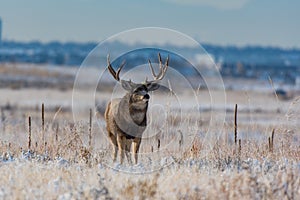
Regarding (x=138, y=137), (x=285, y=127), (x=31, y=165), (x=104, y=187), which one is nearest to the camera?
(x=104, y=187)

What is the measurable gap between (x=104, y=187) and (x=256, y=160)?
3622 millimetres

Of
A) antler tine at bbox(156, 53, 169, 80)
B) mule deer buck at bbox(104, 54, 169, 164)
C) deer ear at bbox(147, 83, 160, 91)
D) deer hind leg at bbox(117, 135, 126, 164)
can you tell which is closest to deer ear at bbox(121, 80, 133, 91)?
mule deer buck at bbox(104, 54, 169, 164)

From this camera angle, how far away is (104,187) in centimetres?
971

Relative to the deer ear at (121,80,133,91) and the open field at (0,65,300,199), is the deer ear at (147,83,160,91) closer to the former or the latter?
the deer ear at (121,80,133,91)

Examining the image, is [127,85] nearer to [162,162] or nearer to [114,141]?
[114,141]

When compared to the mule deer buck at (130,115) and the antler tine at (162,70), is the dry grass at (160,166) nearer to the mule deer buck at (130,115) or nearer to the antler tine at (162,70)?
the mule deer buck at (130,115)

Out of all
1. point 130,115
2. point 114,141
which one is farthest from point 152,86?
point 114,141

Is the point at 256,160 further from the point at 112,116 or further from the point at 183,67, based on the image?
the point at 183,67

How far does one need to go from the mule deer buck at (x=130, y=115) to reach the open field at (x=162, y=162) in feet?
1.08

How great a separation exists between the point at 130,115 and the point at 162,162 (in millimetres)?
1592

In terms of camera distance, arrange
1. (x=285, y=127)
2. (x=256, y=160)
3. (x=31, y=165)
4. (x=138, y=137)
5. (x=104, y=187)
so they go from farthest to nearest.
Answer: (x=285, y=127), (x=138, y=137), (x=256, y=160), (x=31, y=165), (x=104, y=187)

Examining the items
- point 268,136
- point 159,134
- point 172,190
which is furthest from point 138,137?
point 172,190

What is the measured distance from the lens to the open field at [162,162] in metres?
9.96

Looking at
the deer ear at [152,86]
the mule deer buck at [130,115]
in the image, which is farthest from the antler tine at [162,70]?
the deer ear at [152,86]
